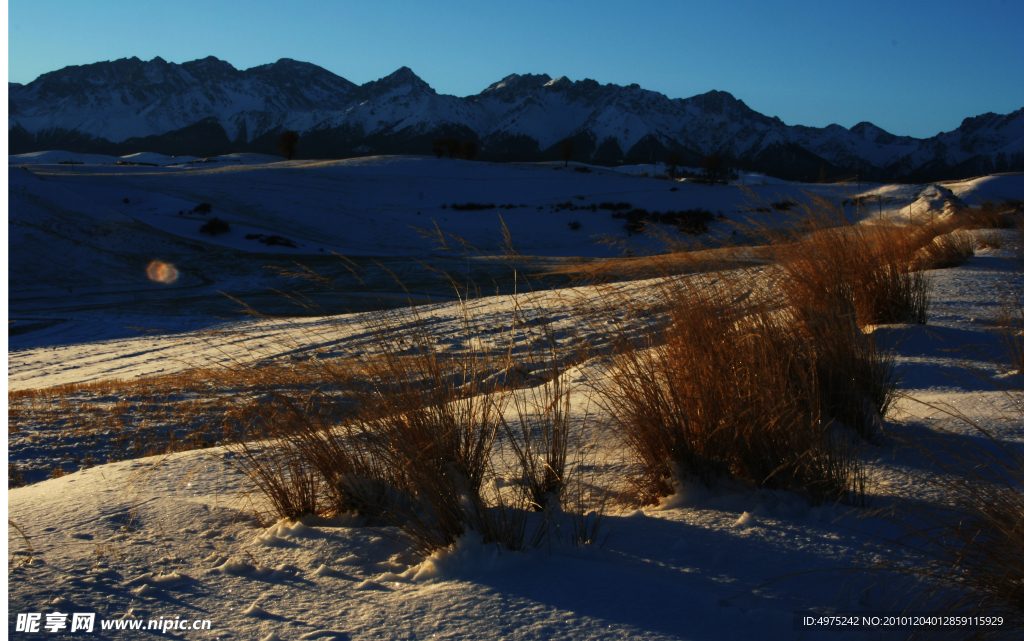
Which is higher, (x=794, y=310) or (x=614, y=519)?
(x=794, y=310)

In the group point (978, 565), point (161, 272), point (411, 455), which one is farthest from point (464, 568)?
point (161, 272)

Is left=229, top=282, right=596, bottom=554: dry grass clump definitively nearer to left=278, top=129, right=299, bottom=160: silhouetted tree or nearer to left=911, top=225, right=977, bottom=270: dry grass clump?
left=911, top=225, right=977, bottom=270: dry grass clump

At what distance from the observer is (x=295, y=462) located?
259cm

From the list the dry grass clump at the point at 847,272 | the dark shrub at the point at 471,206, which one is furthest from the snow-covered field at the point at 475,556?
the dark shrub at the point at 471,206

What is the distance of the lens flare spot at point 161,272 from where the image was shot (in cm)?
2020

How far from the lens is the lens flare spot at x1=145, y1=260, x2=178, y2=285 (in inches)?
795

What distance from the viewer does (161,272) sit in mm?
21078

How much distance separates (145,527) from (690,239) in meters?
3.33

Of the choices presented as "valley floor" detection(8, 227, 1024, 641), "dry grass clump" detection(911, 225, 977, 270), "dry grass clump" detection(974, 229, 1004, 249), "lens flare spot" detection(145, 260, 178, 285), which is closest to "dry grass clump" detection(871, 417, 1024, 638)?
"valley floor" detection(8, 227, 1024, 641)

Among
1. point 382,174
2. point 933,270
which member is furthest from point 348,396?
point 382,174

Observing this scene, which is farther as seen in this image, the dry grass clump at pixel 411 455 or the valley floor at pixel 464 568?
the dry grass clump at pixel 411 455

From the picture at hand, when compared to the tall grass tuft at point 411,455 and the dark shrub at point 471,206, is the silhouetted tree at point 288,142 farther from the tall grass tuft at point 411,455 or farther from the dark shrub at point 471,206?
the tall grass tuft at point 411,455

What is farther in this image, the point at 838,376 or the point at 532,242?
the point at 532,242

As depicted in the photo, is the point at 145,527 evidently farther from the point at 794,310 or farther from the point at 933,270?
the point at 933,270
